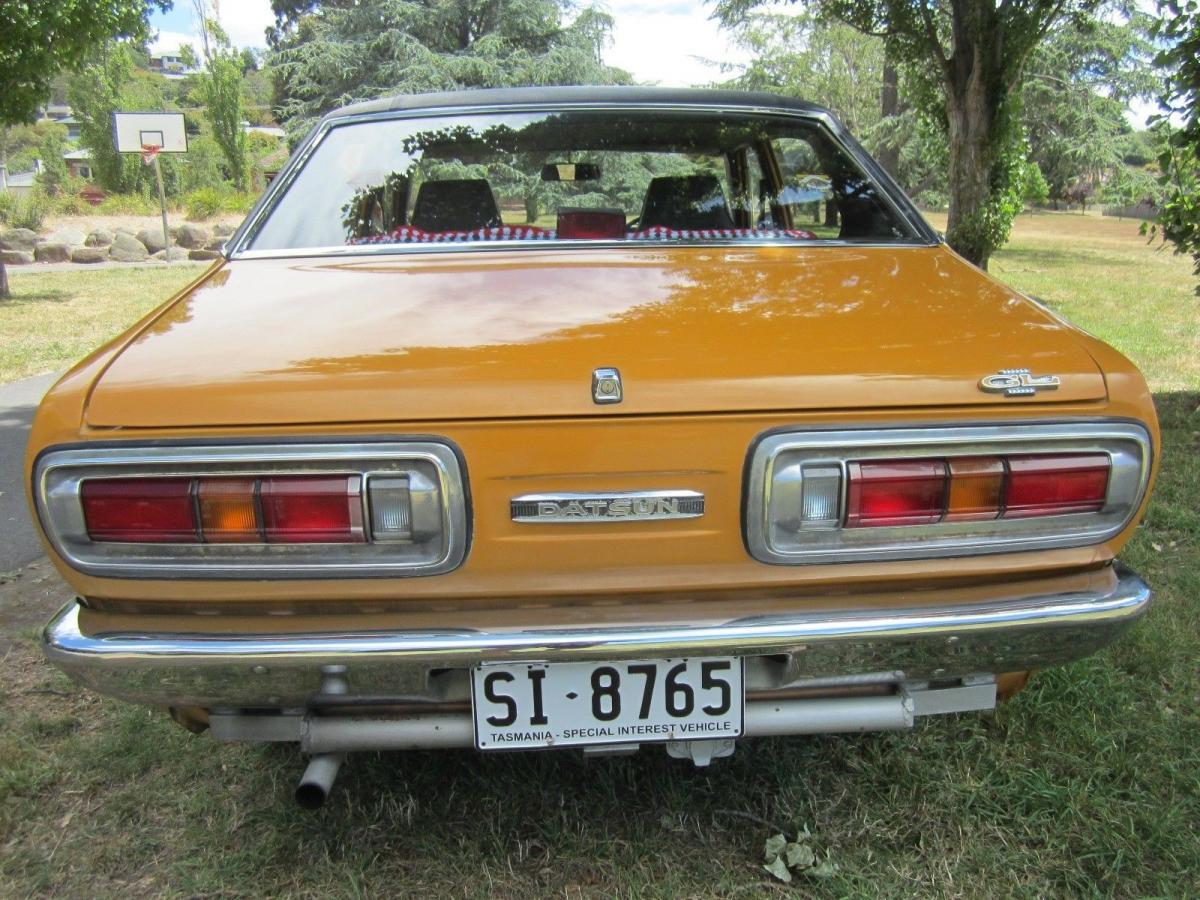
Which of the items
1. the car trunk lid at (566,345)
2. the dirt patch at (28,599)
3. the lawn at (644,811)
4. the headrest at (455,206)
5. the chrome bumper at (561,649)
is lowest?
the dirt patch at (28,599)

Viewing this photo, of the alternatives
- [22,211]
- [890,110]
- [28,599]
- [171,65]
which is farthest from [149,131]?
[171,65]

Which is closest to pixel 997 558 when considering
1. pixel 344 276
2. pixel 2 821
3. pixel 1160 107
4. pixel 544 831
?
pixel 544 831

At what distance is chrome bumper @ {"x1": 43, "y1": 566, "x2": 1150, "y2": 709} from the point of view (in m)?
1.50

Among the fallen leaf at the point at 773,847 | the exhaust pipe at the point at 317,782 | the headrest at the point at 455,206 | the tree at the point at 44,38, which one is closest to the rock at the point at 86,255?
the tree at the point at 44,38

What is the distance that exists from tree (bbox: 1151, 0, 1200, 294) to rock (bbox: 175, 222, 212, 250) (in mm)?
18582

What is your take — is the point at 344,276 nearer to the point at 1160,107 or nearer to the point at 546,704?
the point at 546,704

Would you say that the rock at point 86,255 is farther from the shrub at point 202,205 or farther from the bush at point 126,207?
the bush at point 126,207

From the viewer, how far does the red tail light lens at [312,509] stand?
1.47 metres

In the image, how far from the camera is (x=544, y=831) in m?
2.00

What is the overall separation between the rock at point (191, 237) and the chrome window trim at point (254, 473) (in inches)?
778

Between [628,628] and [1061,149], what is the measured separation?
78.5ft

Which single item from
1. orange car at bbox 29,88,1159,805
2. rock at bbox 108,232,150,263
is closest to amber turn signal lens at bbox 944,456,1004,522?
orange car at bbox 29,88,1159,805

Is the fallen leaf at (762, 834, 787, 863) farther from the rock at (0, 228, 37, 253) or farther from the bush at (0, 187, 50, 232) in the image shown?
the bush at (0, 187, 50, 232)

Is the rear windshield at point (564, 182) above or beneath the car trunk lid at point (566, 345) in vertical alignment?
above
